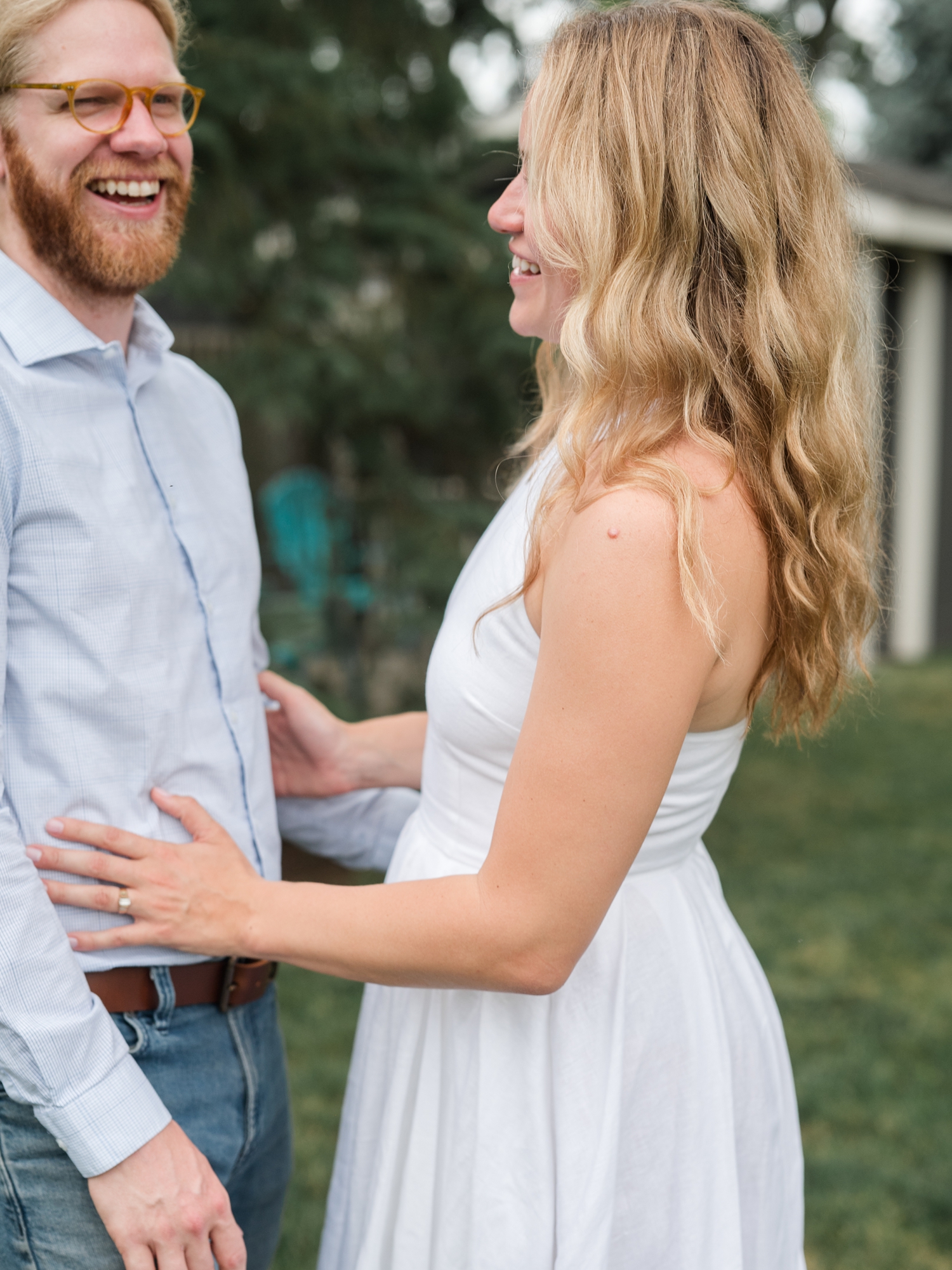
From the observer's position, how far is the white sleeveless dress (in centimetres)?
153

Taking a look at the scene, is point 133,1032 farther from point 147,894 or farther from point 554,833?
point 554,833

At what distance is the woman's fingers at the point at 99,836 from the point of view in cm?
152

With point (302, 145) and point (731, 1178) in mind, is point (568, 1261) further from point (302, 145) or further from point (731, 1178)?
point (302, 145)

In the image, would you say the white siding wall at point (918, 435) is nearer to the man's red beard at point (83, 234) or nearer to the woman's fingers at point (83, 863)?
the man's red beard at point (83, 234)

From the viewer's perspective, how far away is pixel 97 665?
5.17 ft

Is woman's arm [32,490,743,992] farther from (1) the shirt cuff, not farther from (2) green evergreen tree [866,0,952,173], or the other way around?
(2) green evergreen tree [866,0,952,173]

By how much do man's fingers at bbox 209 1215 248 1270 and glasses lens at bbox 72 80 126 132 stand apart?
144 cm

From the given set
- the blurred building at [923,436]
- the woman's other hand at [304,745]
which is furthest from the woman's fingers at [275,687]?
the blurred building at [923,436]

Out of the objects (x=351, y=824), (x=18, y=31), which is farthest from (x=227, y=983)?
(x=18, y=31)

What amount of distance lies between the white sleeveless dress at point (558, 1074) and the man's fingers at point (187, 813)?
299 mm

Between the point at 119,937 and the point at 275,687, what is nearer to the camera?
the point at 119,937

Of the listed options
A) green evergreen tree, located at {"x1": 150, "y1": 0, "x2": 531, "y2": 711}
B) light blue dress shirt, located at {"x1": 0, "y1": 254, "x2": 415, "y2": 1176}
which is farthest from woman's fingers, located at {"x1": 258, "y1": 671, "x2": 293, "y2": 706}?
green evergreen tree, located at {"x1": 150, "y1": 0, "x2": 531, "y2": 711}

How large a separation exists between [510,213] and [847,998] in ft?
12.8

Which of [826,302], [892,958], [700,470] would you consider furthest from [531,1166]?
[892,958]
